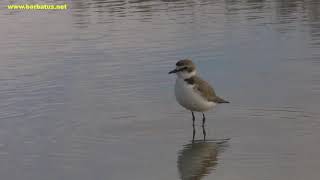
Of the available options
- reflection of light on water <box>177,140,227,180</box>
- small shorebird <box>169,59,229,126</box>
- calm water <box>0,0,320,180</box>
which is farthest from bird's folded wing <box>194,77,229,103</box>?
reflection of light on water <box>177,140,227,180</box>

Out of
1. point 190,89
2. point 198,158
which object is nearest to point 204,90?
point 190,89

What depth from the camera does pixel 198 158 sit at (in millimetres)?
11719

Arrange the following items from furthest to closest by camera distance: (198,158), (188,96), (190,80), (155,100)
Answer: (155,100), (190,80), (188,96), (198,158)

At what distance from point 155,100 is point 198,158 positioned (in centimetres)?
445

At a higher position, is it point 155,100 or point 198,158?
point 155,100

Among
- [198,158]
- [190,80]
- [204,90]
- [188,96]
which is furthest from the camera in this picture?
[204,90]

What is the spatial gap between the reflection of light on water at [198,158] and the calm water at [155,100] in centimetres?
3

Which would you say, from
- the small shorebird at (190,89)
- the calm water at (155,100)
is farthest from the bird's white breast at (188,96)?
the calm water at (155,100)

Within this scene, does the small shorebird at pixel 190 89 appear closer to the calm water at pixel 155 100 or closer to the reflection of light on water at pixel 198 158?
the calm water at pixel 155 100

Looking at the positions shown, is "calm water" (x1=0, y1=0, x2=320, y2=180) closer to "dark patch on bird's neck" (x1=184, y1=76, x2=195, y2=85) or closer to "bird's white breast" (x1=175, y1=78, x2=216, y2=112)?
"bird's white breast" (x1=175, y1=78, x2=216, y2=112)

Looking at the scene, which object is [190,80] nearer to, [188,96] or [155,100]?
[188,96]

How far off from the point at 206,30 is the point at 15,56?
7.92 m

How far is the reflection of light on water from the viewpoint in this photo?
35.4 feet

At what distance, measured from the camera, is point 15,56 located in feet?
77.1
